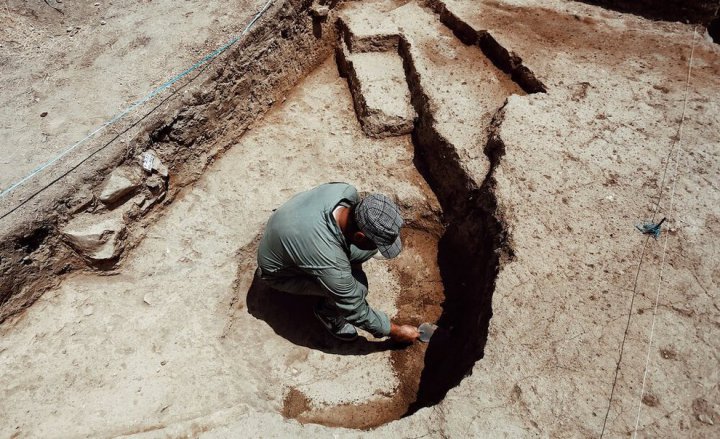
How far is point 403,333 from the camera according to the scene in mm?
3107

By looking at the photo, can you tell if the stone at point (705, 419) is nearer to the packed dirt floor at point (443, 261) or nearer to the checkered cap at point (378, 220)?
the packed dirt floor at point (443, 261)

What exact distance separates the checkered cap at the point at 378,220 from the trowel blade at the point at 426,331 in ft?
Result: 3.31

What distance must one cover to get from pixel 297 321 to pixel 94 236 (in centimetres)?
153

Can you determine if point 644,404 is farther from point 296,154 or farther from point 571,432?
point 296,154

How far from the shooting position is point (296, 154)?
13.9 ft

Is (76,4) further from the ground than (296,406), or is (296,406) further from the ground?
(76,4)

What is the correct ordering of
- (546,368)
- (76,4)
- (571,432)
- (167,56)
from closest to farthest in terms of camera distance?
(571,432), (546,368), (167,56), (76,4)

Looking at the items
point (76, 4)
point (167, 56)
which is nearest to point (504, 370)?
point (167, 56)

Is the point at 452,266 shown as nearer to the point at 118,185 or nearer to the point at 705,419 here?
the point at 705,419

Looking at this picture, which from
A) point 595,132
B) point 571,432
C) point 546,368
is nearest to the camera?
point 571,432

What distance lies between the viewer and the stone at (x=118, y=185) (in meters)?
3.27

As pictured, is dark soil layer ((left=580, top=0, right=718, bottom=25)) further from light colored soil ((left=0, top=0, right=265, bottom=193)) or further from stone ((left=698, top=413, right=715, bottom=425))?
stone ((left=698, top=413, right=715, bottom=425))

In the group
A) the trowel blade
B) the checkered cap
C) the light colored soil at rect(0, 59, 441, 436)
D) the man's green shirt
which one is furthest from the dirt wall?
the trowel blade

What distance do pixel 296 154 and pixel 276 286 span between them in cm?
154
